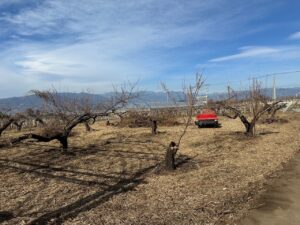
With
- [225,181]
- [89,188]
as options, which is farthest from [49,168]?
[225,181]

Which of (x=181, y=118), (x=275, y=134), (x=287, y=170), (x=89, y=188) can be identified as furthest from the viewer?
(x=181, y=118)

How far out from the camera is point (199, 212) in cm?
598

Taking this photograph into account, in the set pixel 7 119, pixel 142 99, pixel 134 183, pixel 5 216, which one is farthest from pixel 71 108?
pixel 5 216

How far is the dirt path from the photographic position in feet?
18.2

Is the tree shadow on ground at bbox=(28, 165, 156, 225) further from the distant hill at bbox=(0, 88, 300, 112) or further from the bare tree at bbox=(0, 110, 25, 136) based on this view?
the distant hill at bbox=(0, 88, 300, 112)

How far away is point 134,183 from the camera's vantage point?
26.0 feet

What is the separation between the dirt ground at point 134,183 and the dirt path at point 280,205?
8.3 inches

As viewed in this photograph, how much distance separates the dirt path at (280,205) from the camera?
5535 millimetres

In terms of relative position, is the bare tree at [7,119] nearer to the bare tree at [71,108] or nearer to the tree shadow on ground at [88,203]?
the bare tree at [71,108]

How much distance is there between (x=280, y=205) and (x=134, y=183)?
2.94 metres

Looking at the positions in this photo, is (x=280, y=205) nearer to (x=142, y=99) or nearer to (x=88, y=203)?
(x=88, y=203)

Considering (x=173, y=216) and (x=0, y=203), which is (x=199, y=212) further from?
(x=0, y=203)

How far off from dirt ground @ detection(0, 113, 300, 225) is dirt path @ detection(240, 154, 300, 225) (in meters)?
0.21

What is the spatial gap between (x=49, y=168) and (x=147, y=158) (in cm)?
269
